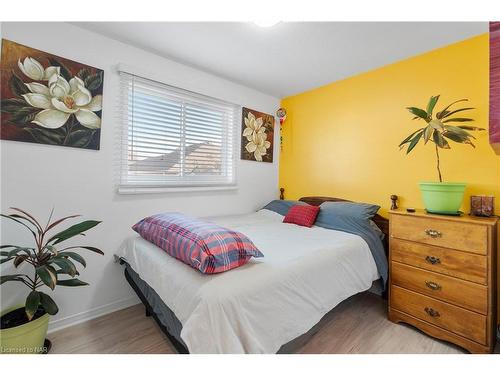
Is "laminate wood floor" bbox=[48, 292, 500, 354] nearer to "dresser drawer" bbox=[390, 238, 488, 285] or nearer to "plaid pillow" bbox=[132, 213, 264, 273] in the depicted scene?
"dresser drawer" bbox=[390, 238, 488, 285]

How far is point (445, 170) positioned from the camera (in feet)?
6.34

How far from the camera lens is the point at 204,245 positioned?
1.16 metres

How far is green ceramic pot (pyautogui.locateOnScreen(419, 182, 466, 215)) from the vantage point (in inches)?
63.2

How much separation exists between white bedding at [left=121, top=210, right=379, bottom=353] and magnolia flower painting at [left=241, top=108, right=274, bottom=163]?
1.40m

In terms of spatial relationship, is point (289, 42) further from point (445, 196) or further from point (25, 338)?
point (25, 338)

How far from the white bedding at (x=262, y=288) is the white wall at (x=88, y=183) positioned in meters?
0.35

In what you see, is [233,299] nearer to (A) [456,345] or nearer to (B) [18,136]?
(A) [456,345]

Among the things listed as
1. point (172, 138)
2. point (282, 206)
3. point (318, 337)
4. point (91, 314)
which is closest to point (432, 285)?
point (318, 337)

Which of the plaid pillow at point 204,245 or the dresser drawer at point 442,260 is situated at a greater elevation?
the plaid pillow at point 204,245

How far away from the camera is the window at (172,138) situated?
6.72 feet

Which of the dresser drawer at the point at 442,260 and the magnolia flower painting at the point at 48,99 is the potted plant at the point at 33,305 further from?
the dresser drawer at the point at 442,260

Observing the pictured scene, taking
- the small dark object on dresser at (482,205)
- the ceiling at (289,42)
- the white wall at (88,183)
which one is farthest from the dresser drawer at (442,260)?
the white wall at (88,183)

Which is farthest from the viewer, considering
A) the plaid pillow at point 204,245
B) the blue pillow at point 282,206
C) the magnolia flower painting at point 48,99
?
the blue pillow at point 282,206

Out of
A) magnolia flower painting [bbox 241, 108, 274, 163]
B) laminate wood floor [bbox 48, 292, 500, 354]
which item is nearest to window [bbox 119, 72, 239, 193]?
magnolia flower painting [bbox 241, 108, 274, 163]
